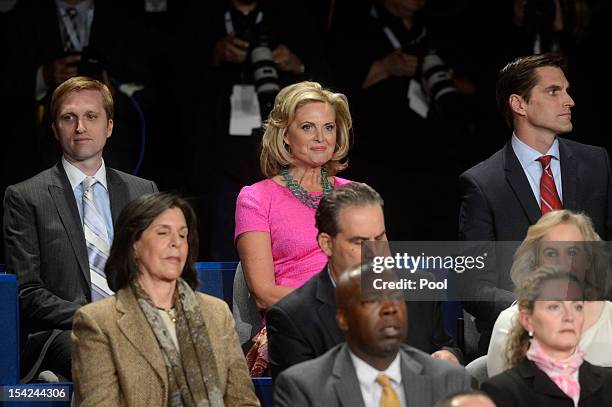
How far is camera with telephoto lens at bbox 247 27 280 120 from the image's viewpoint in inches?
210

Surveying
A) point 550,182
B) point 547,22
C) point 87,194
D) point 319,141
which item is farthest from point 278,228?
point 547,22

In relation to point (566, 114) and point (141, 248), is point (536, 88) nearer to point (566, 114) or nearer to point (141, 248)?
point (566, 114)

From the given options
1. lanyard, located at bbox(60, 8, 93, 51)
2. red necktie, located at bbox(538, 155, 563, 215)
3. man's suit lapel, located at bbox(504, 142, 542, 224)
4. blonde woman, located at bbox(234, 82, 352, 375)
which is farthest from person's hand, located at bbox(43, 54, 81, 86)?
red necktie, located at bbox(538, 155, 563, 215)

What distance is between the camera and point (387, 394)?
335 cm

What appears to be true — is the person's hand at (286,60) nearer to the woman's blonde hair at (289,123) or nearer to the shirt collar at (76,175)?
the woman's blonde hair at (289,123)

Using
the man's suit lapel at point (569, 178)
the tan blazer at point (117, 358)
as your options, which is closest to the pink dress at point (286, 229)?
the tan blazer at point (117, 358)

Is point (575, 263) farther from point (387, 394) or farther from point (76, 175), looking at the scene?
point (76, 175)

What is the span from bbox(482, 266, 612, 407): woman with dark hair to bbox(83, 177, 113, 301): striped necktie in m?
1.41

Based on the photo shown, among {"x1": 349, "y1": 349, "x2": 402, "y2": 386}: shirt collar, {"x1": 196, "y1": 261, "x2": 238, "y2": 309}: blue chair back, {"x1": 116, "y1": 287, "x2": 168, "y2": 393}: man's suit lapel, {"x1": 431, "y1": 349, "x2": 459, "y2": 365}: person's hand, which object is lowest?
{"x1": 349, "y1": 349, "x2": 402, "y2": 386}: shirt collar

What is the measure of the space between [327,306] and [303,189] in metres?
0.76

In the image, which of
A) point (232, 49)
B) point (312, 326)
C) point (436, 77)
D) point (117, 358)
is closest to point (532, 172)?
point (436, 77)

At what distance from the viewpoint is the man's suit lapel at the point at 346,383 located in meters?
3.34

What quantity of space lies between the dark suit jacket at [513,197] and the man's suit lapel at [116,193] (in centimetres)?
110

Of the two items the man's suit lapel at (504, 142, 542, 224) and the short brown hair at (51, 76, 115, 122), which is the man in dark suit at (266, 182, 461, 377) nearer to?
the man's suit lapel at (504, 142, 542, 224)
